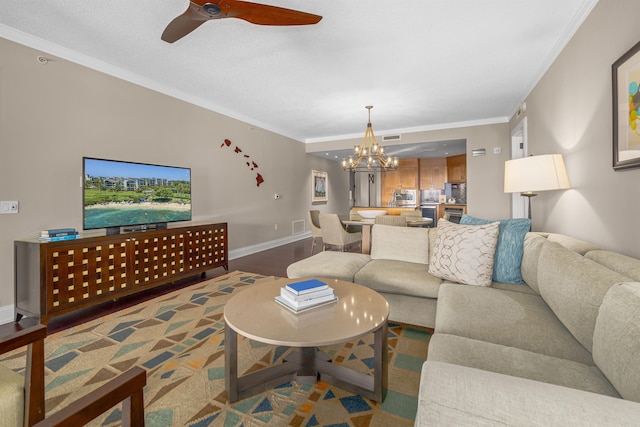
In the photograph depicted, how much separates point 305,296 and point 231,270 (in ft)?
9.45

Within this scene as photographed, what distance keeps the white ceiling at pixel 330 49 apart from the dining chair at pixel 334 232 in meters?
1.86

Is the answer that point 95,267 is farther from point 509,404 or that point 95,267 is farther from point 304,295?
point 509,404

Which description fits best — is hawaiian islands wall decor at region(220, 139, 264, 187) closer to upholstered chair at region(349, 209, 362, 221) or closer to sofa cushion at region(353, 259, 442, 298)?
upholstered chair at region(349, 209, 362, 221)

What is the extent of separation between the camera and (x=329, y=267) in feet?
8.52

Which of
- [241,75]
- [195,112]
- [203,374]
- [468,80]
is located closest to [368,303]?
[203,374]

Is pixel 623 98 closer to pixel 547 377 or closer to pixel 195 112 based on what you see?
pixel 547 377

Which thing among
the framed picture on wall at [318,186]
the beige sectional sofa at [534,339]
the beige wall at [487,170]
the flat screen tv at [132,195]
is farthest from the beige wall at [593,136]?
the framed picture on wall at [318,186]

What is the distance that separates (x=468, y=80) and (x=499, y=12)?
→ 1.41m

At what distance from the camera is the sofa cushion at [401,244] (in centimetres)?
277

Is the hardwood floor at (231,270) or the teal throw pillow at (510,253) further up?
the teal throw pillow at (510,253)

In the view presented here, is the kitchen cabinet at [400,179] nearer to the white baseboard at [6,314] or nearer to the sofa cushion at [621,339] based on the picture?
the sofa cushion at [621,339]

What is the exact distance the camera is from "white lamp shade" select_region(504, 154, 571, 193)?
88.0 inches

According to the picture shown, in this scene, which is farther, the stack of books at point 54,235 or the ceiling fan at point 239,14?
the stack of books at point 54,235

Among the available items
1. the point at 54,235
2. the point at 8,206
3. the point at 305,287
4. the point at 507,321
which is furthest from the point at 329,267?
the point at 8,206
